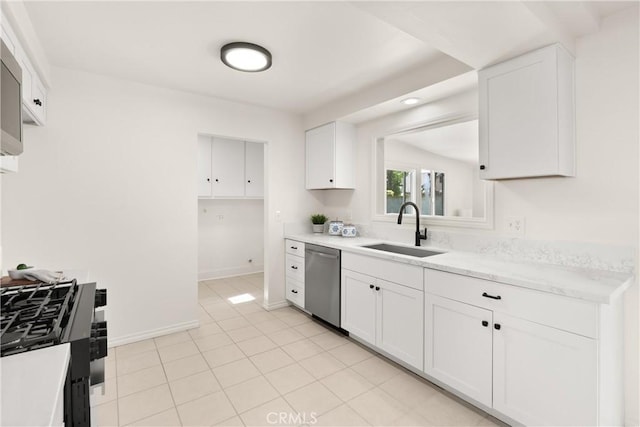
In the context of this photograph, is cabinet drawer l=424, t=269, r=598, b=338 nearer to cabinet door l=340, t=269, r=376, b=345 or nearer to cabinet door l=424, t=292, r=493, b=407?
cabinet door l=424, t=292, r=493, b=407

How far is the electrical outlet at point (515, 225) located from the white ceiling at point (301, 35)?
42.0 inches

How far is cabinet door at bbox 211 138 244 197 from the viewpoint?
4.71 meters

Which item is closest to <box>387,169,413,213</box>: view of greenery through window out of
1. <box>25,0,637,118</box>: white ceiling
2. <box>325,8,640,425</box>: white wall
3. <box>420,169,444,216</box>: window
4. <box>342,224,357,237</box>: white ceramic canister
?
<box>420,169,444,216</box>: window

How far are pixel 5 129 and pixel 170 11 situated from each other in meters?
1.22

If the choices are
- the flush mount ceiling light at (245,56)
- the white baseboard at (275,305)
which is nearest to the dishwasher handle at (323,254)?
the white baseboard at (275,305)

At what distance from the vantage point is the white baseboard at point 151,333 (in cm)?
274

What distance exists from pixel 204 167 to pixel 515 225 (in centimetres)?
409

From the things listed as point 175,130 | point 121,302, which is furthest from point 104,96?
point 121,302

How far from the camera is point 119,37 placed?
207 centimetres

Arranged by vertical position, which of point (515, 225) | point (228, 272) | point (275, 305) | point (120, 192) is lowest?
point (275, 305)

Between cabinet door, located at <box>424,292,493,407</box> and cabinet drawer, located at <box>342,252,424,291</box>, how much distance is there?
0.15 metres

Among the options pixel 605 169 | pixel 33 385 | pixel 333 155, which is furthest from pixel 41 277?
pixel 605 169

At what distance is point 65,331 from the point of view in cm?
98
